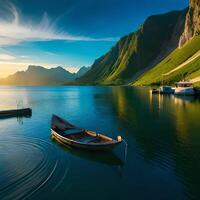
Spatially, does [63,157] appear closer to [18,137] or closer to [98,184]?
[98,184]

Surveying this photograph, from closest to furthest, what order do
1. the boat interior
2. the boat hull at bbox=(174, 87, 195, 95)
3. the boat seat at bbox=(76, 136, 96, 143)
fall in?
the boat seat at bbox=(76, 136, 96, 143)
the boat interior
the boat hull at bbox=(174, 87, 195, 95)

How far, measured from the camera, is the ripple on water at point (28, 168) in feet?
80.5

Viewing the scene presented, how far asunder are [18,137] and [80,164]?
73.6ft

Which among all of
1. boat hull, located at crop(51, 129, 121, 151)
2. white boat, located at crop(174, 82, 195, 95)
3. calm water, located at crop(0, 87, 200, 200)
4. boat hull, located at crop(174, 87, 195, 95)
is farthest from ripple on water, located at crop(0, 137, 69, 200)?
white boat, located at crop(174, 82, 195, 95)

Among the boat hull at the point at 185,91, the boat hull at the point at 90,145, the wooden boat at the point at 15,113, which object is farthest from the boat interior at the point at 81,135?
the boat hull at the point at 185,91

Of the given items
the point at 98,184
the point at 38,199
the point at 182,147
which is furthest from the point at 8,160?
the point at 182,147

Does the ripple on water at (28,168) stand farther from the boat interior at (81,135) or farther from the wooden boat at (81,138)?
the boat interior at (81,135)

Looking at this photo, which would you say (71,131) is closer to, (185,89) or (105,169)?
(105,169)

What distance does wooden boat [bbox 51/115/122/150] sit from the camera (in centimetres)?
3350

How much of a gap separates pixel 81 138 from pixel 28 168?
11846mm

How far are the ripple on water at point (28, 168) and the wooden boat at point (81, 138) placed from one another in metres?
2.66

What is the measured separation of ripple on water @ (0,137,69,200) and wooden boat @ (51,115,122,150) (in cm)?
266

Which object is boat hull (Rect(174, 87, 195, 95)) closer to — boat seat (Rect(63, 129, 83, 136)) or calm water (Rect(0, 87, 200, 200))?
calm water (Rect(0, 87, 200, 200))

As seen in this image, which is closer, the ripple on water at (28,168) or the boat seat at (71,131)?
the ripple on water at (28,168)
